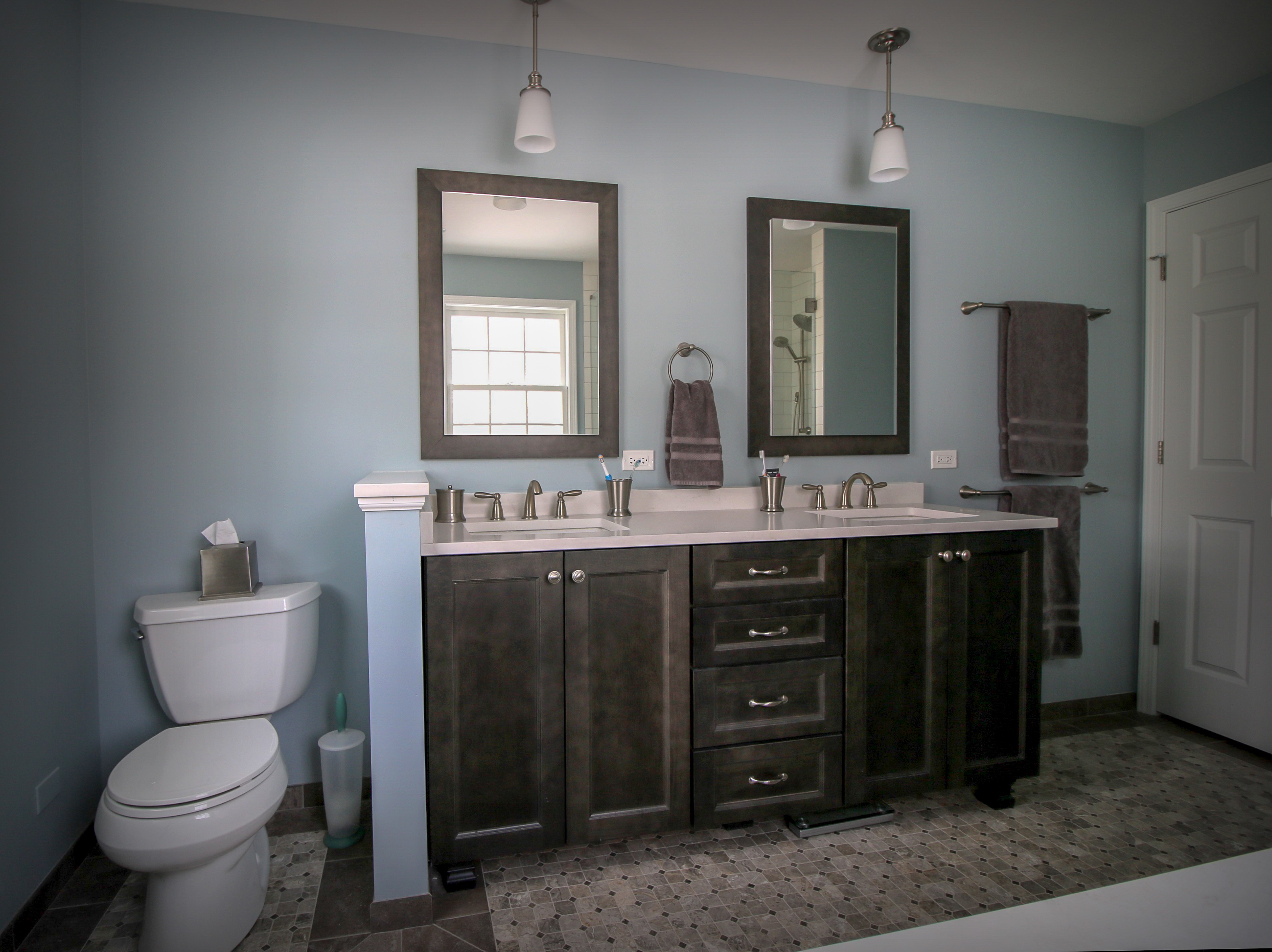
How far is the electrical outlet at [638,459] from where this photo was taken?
2.46m

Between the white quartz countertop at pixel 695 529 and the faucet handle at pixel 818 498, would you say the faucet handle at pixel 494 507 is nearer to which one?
the white quartz countertop at pixel 695 529

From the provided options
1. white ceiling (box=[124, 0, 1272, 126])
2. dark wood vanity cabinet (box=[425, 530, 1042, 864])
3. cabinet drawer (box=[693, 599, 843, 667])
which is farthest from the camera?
white ceiling (box=[124, 0, 1272, 126])

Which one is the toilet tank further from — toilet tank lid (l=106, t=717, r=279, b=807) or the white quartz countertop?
the white quartz countertop

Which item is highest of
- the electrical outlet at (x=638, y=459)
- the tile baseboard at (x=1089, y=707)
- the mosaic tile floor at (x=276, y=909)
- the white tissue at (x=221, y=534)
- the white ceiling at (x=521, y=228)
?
the white ceiling at (x=521, y=228)

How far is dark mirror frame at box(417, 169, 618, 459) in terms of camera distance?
2260 mm

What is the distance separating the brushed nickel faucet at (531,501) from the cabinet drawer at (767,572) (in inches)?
24.8

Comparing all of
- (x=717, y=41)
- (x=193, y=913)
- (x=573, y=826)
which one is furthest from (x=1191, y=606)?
(x=193, y=913)

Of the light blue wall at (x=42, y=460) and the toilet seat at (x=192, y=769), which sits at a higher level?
the light blue wall at (x=42, y=460)

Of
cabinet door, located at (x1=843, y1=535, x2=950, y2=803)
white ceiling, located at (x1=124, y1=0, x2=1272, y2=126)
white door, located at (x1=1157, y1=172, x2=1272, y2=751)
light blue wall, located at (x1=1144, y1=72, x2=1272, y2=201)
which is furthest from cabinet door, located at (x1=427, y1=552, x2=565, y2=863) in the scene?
light blue wall, located at (x1=1144, y1=72, x2=1272, y2=201)

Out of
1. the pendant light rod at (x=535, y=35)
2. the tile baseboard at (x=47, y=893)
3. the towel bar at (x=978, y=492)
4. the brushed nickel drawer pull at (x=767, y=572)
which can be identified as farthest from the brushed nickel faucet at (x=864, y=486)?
the tile baseboard at (x=47, y=893)

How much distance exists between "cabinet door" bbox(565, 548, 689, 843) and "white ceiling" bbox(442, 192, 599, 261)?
3.58 feet

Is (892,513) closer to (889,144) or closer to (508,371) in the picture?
(889,144)

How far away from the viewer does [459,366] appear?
229 centimetres

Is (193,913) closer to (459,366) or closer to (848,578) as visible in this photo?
(459,366)
